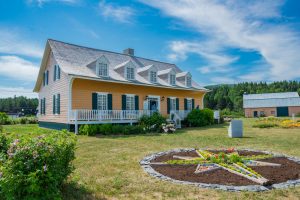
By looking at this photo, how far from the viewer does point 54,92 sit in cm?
1939

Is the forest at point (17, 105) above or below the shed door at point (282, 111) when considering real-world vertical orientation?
above

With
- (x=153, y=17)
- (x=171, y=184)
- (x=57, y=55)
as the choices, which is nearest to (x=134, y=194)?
(x=171, y=184)

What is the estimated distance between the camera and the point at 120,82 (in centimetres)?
1827

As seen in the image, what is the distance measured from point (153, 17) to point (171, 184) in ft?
39.6

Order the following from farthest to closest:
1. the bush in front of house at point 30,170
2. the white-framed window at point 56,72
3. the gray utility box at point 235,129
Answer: the white-framed window at point 56,72, the gray utility box at point 235,129, the bush in front of house at point 30,170

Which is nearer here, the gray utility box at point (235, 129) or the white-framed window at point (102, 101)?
the gray utility box at point (235, 129)

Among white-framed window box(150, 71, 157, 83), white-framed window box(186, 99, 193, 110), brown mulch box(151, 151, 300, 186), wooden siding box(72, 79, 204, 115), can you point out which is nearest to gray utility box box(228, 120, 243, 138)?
brown mulch box(151, 151, 300, 186)

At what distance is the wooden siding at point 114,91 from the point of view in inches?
664

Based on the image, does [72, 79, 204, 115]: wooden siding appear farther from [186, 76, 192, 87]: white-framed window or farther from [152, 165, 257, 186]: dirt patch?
[152, 165, 257, 186]: dirt patch

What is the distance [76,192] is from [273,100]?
190ft

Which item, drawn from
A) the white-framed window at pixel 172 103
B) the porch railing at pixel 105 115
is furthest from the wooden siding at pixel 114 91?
the porch railing at pixel 105 115

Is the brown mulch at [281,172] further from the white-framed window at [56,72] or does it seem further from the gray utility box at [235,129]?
the white-framed window at [56,72]

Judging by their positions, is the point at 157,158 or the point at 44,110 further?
the point at 44,110

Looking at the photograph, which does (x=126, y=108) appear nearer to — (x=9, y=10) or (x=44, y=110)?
(x=44, y=110)
